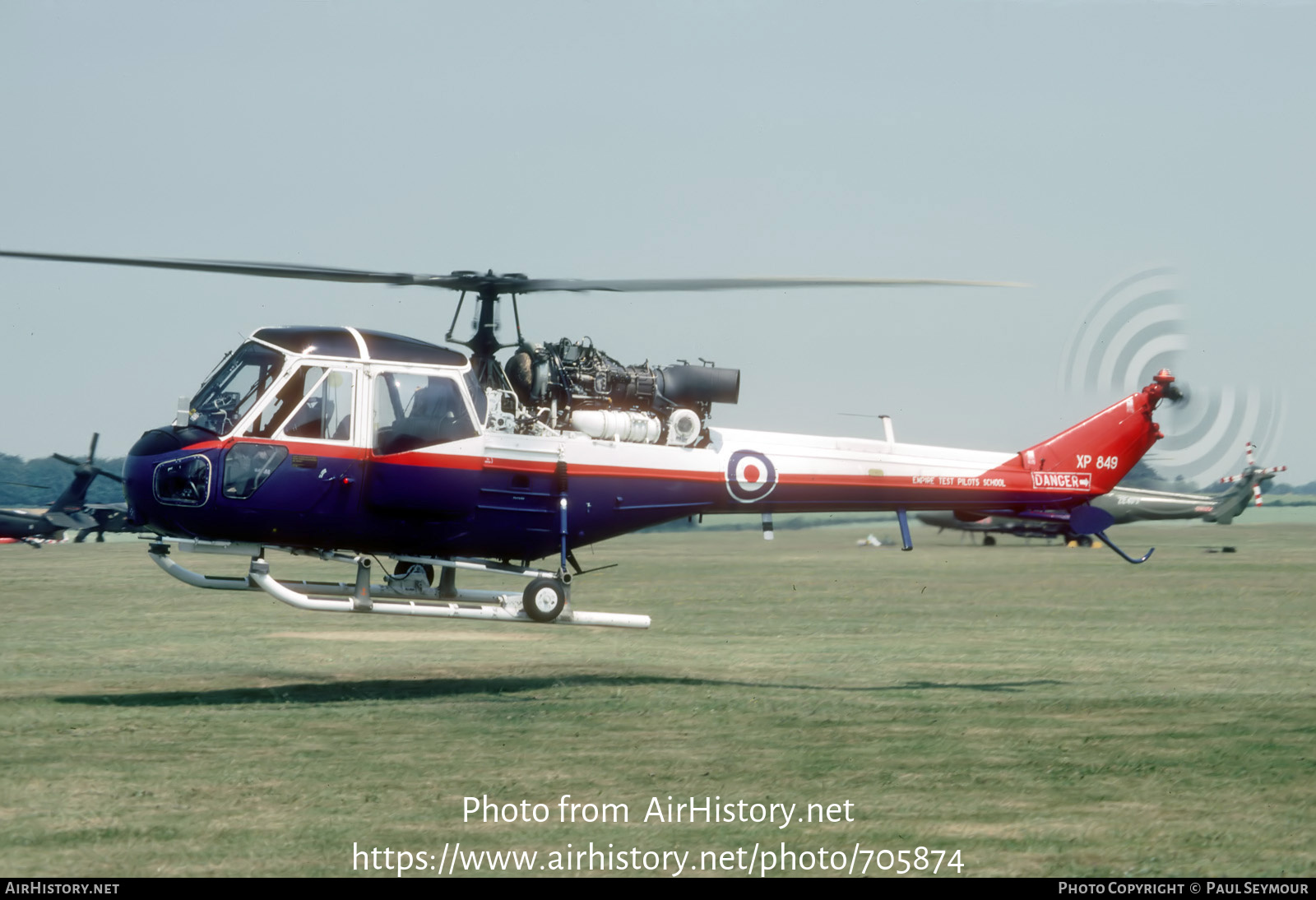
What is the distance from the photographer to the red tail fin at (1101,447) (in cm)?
2106

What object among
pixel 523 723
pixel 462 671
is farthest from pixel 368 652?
pixel 523 723

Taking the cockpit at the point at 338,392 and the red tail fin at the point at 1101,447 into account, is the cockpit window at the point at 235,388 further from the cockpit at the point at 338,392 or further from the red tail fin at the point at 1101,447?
the red tail fin at the point at 1101,447

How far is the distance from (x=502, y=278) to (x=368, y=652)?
27.5 ft

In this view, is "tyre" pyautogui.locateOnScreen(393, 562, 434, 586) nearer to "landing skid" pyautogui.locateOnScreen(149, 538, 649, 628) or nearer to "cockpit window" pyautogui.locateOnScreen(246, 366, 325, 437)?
"landing skid" pyautogui.locateOnScreen(149, 538, 649, 628)

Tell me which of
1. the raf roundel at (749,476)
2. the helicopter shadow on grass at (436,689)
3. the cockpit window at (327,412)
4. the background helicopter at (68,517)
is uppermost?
the cockpit window at (327,412)

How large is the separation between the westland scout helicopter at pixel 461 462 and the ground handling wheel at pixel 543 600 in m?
0.02

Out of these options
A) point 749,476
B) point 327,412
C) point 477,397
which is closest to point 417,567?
point 477,397

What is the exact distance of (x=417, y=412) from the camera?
17078 millimetres

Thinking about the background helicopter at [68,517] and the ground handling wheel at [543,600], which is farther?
the background helicopter at [68,517]

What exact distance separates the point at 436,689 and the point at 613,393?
4450 millimetres

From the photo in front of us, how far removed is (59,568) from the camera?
50.1 metres

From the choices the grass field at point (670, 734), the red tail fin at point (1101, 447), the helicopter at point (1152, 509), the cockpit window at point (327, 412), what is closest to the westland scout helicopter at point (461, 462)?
the cockpit window at point (327, 412)

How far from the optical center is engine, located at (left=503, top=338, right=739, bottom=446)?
708 inches

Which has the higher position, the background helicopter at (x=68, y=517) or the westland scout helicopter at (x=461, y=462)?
the westland scout helicopter at (x=461, y=462)
